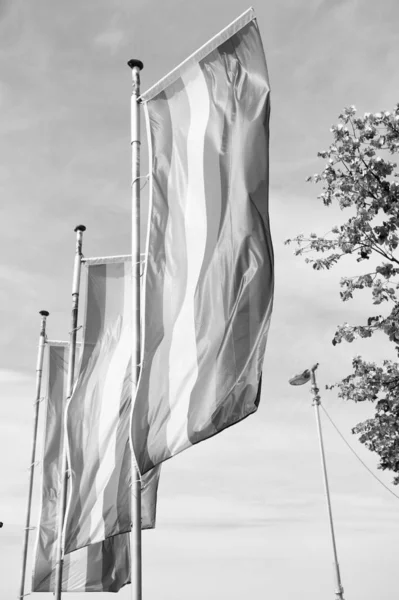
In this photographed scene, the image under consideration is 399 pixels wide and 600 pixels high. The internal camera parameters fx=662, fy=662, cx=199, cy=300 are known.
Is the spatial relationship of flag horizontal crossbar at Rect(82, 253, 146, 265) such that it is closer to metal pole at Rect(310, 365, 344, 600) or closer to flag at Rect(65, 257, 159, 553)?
flag at Rect(65, 257, 159, 553)

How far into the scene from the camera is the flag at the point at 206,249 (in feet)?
27.9

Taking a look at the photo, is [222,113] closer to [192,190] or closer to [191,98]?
[191,98]

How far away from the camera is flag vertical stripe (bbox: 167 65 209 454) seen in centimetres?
855

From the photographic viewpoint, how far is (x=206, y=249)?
9297mm

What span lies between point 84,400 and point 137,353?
4958 millimetres

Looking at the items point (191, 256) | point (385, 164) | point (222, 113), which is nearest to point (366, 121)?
point (385, 164)

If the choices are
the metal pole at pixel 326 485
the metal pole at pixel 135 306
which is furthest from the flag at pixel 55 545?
the metal pole at pixel 135 306

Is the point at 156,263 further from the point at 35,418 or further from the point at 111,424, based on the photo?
the point at 35,418

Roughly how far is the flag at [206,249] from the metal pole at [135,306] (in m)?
0.68

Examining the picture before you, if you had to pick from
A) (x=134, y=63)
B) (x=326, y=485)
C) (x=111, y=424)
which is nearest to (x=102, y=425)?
(x=111, y=424)

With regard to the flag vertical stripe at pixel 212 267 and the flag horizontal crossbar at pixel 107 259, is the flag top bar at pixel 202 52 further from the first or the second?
the flag horizontal crossbar at pixel 107 259

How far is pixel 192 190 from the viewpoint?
965 centimetres

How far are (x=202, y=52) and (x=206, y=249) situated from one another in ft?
10.9

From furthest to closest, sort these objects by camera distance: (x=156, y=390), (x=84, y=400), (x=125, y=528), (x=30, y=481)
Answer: (x=30, y=481) → (x=84, y=400) → (x=125, y=528) → (x=156, y=390)
